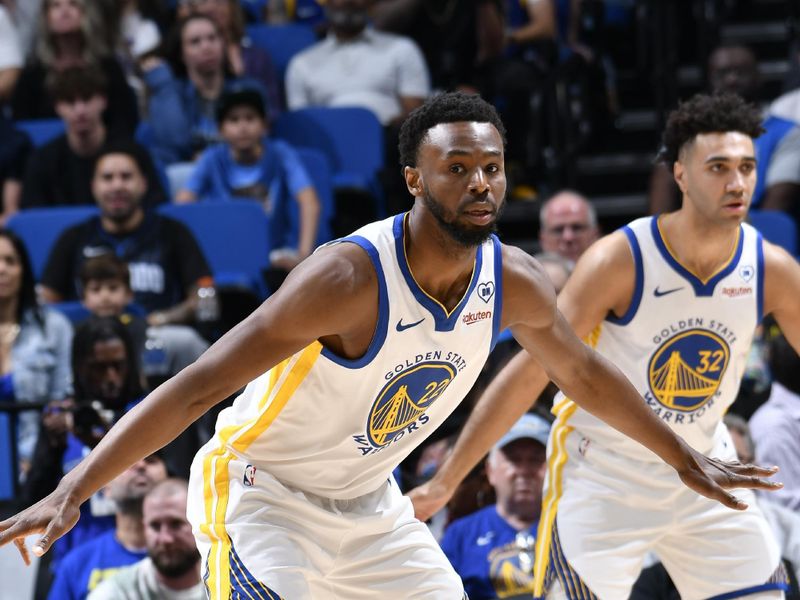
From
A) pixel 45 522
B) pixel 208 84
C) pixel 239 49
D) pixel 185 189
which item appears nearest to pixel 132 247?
pixel 185 189

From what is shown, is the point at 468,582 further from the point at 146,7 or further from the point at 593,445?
the point at 146,7

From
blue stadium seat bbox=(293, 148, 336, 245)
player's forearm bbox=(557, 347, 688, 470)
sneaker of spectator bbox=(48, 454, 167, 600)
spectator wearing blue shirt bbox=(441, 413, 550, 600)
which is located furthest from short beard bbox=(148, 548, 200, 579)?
blue stadium seat bbox=(293, 148, 336, 245)

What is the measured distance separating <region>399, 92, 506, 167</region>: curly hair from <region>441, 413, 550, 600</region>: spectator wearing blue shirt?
2182mm

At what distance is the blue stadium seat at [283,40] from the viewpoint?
874 centimetres

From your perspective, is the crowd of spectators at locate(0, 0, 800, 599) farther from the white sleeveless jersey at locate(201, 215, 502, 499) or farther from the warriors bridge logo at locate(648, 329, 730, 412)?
the white sleeveless jersey at locate(201, 215, 502, 499)

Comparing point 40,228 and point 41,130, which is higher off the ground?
point 41,130

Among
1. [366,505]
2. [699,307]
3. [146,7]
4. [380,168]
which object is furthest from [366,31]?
[366,505]

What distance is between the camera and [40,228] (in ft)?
23.2

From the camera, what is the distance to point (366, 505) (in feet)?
11.5

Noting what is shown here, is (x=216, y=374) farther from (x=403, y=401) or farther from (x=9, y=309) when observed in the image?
(x=9, y=309)

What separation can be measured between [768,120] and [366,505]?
4.66 metres

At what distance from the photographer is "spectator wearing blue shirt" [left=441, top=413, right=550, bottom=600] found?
17.0 feet

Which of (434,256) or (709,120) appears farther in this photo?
(709,120)

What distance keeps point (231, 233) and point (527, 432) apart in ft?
7.45
